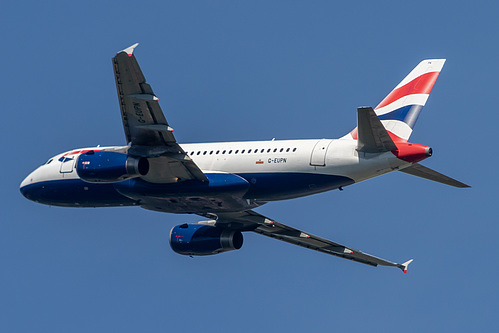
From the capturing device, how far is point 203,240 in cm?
5250

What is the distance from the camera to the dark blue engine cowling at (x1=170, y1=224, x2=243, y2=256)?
172 feet

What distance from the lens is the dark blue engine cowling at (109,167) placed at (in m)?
44.3

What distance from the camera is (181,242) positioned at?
5272 centimetres

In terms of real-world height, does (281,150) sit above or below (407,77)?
below

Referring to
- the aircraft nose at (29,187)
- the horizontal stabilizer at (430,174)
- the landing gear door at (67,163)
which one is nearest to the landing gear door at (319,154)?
the horizontal stabilizer at (430,174)

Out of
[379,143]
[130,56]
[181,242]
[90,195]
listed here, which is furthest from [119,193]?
[379,143]

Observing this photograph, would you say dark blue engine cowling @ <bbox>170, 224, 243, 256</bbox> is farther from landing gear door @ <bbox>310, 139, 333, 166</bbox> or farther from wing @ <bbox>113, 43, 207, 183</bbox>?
landing gear door @ <bbox>310, 139, 333, 166</bbox>

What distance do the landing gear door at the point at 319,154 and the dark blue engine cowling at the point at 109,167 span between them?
7141 millimetres

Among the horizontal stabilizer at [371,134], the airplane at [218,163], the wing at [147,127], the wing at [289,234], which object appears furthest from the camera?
the wing at [289,234]

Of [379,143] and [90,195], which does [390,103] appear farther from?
[90,195]

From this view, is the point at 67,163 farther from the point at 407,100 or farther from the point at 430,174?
the point at 430,174

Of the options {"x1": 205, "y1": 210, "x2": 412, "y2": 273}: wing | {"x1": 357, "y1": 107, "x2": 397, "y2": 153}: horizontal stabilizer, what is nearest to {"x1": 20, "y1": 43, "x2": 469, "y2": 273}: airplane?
{"x1": 357, "y1": 107, "x2": 397, "y2": 153}: horizontal stabilizer

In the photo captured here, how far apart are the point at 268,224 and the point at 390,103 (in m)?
Result: 9.63

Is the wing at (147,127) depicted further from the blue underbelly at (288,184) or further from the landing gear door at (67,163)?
the landing gear door at (67,163)
